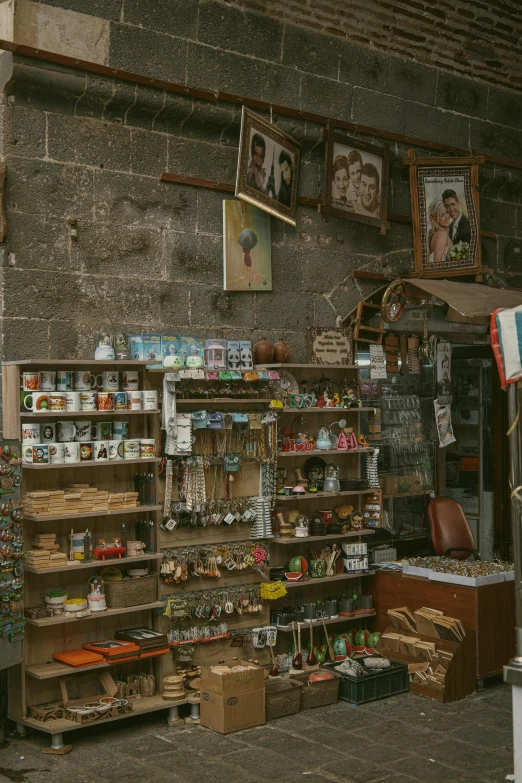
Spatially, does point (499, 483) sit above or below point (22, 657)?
above

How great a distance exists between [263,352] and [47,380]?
1.75m

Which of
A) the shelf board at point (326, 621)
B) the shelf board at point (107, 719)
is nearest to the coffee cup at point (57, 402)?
the shelf board at point (107, 719)

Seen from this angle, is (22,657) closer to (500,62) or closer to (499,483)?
(499,483)

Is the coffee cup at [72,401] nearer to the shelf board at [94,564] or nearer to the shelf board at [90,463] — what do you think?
the shelf board at [90,463]

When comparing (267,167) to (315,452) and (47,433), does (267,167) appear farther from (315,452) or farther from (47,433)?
(47,433)

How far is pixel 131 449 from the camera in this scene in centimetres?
583

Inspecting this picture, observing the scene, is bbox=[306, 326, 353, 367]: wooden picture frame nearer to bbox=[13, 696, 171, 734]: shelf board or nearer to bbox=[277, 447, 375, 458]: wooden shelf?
bbox=[277, 447, 375, 458]: wooden shelf

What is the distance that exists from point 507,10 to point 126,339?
555 cm

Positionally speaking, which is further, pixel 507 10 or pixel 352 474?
pixel 507 10

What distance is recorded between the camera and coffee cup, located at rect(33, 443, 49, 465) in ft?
17.8

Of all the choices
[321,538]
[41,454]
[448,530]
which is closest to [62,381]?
[41,454]

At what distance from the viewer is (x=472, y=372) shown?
9453 mm

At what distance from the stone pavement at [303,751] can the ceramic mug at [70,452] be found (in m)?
1.68

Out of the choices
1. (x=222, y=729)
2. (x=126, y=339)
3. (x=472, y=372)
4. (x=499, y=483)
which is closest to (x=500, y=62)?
(x=472, y=372)
